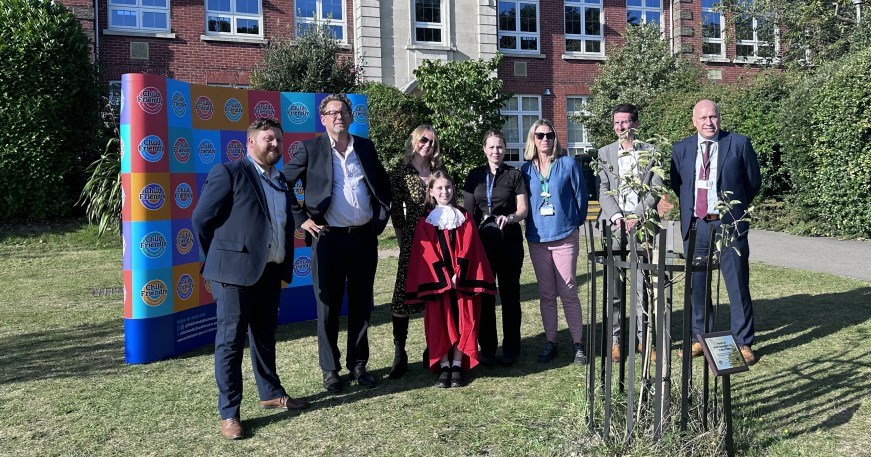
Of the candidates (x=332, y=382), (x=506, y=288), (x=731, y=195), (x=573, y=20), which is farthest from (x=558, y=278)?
(x=573, y=20)

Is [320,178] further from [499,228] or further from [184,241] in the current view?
[184,241]

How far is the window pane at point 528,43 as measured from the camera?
2375cm

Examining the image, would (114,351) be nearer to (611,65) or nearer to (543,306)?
(543,306)

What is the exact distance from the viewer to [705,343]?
3.35 metres

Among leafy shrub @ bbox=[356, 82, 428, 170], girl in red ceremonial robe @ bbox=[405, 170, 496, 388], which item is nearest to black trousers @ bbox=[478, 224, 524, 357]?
girl in red ceremonial robe @ bbox=[405, 170, 496, 388]

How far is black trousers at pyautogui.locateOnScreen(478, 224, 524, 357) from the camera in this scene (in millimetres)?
5504

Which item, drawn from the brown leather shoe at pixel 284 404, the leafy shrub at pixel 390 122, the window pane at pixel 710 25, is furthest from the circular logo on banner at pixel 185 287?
the window pane at pixel 710 25

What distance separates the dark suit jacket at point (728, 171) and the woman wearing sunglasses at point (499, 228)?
3.98ft

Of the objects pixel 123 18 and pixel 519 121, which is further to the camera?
pixel 519 121

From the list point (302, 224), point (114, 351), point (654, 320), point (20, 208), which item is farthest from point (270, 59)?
point (654, 320)

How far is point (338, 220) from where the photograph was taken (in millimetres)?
5070

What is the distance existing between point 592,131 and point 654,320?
66.2 feet

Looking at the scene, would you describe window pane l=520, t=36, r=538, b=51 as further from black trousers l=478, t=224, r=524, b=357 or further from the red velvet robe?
the red velvet robe

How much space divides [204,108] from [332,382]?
291 centimetres
